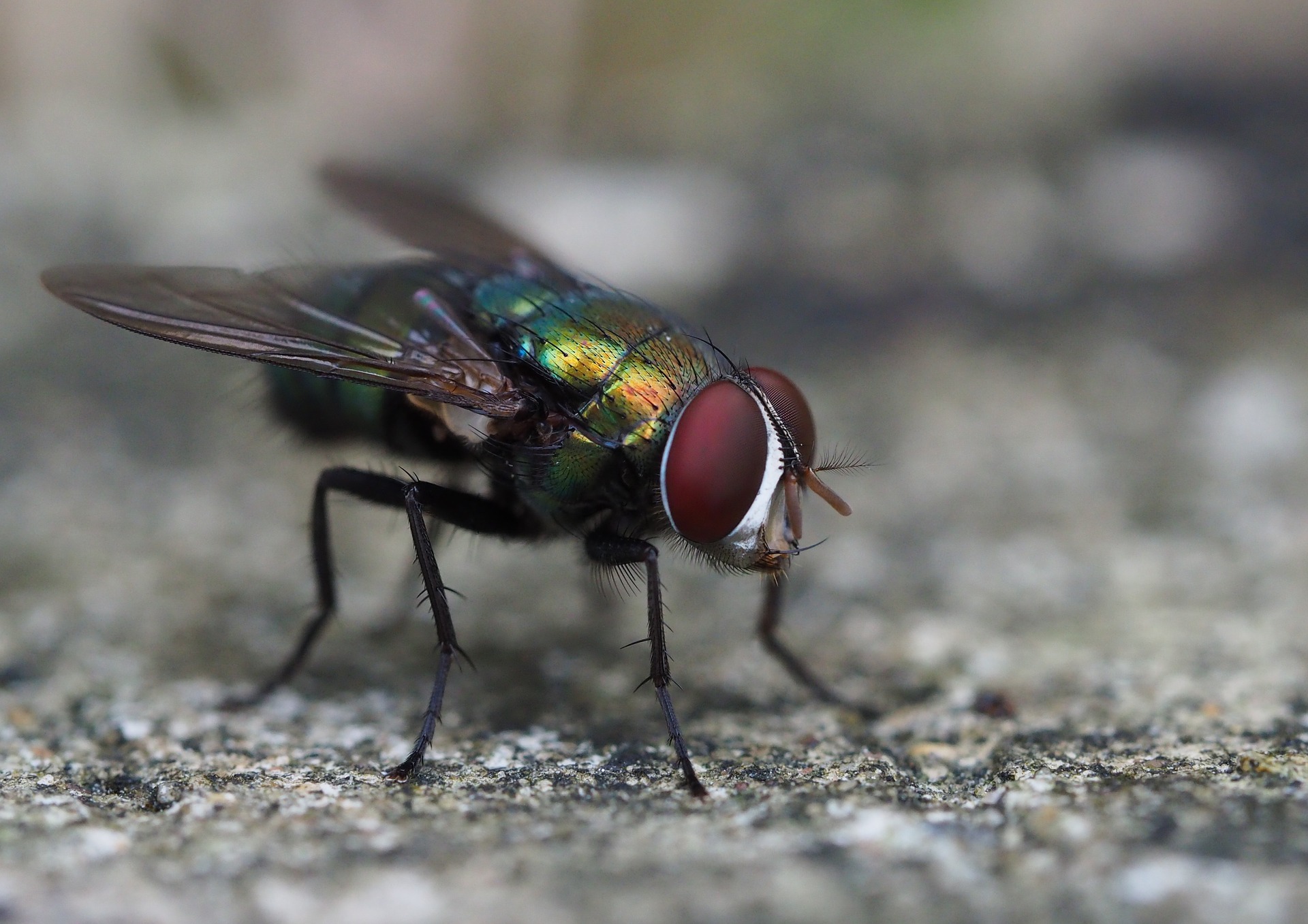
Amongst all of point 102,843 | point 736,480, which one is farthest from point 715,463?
point 102,843

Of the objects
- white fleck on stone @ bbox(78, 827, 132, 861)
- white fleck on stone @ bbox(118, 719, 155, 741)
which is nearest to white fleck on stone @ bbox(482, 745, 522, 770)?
white fleck on stone @ bbox(78, 827, 132, 861)

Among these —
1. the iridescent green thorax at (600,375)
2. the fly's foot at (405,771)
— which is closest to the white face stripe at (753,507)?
the iridescent green thorax at (600,375)

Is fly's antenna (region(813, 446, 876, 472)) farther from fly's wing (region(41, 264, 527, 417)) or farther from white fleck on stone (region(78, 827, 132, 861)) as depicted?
white fleck on stone (region(78, 827, 132, 861))

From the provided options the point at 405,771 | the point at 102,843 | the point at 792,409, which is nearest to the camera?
the point at 102,843

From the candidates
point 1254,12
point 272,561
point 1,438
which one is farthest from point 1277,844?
point 1254,12

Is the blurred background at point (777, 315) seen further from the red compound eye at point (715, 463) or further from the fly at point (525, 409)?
the red compound eye at point (715, 463)

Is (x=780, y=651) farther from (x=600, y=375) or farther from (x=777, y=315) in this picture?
(x=777, y=315)
